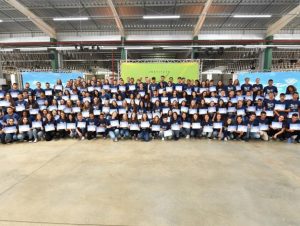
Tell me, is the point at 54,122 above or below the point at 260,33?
below

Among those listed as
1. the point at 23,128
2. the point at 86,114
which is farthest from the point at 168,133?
the point at 23,128

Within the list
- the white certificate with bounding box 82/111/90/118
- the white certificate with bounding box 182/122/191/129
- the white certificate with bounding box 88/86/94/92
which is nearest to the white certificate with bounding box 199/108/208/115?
the white certificate with bounding box 182/122/191/129

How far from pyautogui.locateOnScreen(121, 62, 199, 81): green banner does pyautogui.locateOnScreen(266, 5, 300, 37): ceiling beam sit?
777cm

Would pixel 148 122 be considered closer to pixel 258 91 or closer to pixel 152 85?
pixel 152 85

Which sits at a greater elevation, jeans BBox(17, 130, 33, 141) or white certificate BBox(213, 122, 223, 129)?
white certificate BBox(213, 122, 223, 129)

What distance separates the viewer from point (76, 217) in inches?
111

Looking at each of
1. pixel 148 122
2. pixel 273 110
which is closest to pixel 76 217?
pixel 148 122

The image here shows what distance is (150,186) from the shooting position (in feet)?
12.2

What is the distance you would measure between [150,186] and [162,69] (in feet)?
26.6

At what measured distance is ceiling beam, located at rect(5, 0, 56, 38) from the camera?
12.2m

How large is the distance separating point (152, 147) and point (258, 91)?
4.66m

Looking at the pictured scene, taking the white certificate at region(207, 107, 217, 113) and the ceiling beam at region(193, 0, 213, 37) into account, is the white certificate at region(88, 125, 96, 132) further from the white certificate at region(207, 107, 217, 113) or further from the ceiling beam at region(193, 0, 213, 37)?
the ceiling beam at region(193, 0, 213, 37)

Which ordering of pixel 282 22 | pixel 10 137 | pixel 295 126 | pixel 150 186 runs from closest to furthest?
pixel 150 186
pixel 295 126
pixel 10 137
pixel 282 22

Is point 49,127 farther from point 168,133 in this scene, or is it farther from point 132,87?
point 168,133
